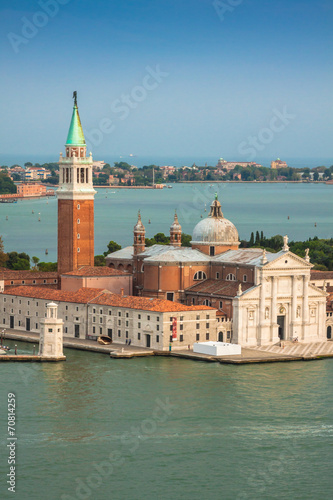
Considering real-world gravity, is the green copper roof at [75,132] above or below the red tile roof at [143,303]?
above

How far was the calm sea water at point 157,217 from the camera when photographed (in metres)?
114

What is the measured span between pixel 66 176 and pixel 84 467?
25.3 metres

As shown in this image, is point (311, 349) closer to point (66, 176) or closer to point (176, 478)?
point (66, 176)

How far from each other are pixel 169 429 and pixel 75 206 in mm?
20979

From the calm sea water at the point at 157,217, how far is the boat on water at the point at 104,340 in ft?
134

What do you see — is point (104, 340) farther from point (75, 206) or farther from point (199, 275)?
point (75, 206)

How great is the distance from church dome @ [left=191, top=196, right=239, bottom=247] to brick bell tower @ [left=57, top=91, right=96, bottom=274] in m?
5.27

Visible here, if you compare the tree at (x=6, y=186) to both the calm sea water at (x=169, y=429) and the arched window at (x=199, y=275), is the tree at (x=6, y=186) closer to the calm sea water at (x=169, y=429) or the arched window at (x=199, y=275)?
the arched window at (x=199, y=275)

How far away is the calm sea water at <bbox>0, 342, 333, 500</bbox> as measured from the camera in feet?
98.6

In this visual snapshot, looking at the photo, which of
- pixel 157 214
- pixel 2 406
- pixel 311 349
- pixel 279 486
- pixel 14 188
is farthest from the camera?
pixel 14 188

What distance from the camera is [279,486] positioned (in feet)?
98.8

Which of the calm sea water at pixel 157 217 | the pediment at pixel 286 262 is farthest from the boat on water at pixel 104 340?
the calm sea water at pixel 157 217

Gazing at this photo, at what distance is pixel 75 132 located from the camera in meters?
54.9

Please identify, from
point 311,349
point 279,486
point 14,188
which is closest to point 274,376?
point 311,349
